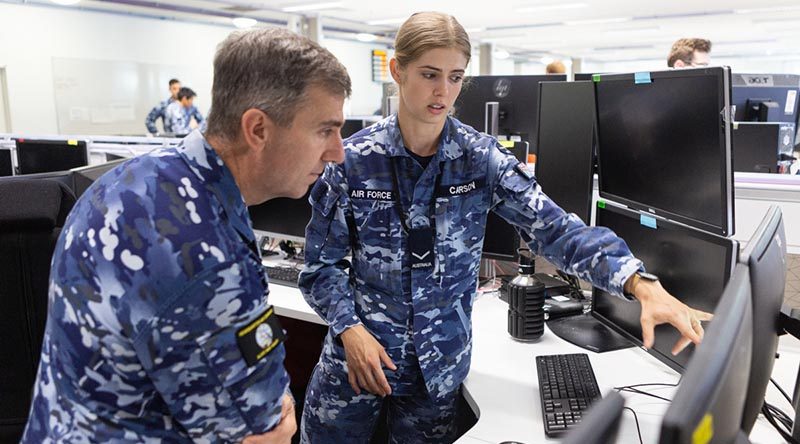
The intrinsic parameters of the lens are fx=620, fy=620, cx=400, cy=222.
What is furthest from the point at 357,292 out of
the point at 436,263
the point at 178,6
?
Result: the point at 178,6

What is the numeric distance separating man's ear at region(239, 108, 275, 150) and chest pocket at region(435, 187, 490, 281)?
0.57 metres

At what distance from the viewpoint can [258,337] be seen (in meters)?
0.83

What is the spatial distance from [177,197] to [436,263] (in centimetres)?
70

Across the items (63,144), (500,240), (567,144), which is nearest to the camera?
(567,144)

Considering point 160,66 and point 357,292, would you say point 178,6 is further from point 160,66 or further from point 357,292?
point 357,292

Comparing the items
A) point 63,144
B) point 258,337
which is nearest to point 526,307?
point 258,337

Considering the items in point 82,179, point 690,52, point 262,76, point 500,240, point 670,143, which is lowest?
point 500,240

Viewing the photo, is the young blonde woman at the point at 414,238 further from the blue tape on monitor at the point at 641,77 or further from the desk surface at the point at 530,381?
the blue tape on monitor at the point at 641,77

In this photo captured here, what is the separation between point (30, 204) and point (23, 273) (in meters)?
0.17

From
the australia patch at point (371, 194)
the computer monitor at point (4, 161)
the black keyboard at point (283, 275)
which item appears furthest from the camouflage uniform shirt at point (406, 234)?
the computer monitor at point (4, 161)

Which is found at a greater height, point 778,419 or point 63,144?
point 63,144

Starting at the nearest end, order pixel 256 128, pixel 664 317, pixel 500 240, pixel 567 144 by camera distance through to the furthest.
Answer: pixel 256 128 < pixel 664 317 < pixel 567 144 < pixel 500 240

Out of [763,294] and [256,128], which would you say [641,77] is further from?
[256,128]

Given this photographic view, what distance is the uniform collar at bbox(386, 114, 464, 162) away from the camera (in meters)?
1.37
